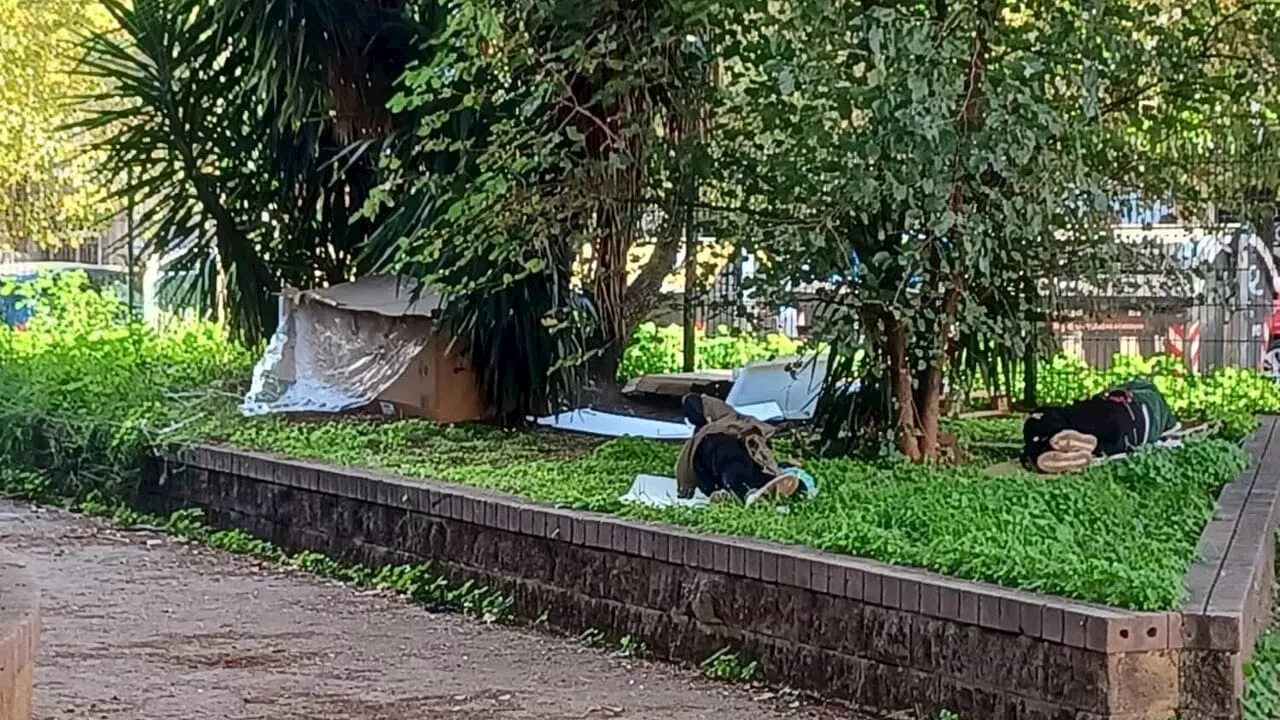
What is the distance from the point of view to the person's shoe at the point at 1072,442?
749 centimetres

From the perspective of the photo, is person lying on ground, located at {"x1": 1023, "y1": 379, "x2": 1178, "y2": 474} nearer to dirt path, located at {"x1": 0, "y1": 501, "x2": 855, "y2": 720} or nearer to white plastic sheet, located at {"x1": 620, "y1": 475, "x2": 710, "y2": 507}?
white plastic sheet, located at {"x1": 620, "y1": 475, "x2": 710, "y2": 507}

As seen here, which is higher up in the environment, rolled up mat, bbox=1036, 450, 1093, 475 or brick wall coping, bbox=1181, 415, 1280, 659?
rolled up mat, bbox=1036, 450, 1093, 475

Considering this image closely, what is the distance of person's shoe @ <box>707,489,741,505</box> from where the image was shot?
656 centimetres

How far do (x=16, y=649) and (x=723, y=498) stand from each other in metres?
3.35

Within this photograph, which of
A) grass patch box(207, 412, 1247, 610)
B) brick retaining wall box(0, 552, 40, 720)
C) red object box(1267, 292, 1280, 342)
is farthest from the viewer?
red object box(1267, 292, 1280, 342)

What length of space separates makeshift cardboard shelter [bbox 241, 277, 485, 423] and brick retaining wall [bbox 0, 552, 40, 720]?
17.3ft

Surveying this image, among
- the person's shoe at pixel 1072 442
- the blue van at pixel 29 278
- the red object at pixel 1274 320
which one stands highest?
the blue van at pixel 29 278

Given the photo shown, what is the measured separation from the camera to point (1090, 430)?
7.73 m

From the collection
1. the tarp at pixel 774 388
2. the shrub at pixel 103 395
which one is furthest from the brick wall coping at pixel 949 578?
Answer: the tarp at pixel 774 388

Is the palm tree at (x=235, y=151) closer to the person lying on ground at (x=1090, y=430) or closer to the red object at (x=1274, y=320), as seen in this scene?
the person lying on ground at (x=1090, y=430)

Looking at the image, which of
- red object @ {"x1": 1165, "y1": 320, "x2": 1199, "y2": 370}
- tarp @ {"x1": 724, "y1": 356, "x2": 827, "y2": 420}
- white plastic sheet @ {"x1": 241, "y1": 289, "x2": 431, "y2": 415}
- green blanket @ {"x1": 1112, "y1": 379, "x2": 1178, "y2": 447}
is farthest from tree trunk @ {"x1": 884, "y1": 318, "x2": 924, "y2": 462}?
white plastic sheet @ {"x1": 241, "y1": 289, "x2": 431, "y2": 415}

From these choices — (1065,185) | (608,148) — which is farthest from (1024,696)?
(608,148)

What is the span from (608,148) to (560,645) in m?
2.48

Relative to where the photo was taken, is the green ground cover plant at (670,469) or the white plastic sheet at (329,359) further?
the white plastic sheet at (329,359)
